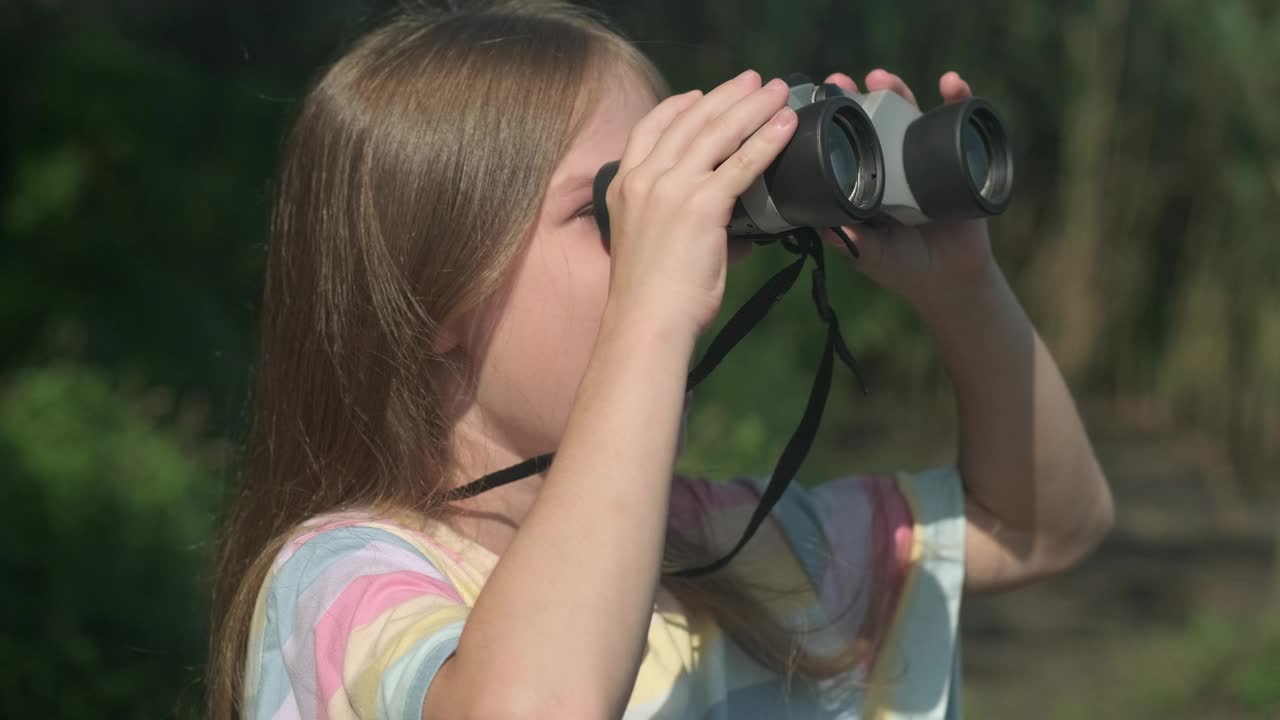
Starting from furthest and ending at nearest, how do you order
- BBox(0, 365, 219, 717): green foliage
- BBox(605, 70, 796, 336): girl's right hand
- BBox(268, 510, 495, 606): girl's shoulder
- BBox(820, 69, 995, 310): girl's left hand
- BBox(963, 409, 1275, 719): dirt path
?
BBox(963, 409, 1275, 719): dirt path
BBox(0, 365, 219, 717): green foliage
BBox(820, 69, 995, 310): girl's left hand
BBox(268, 510, 495, 606): girl's shoulder
BBox(605, 70, 796, 336): girl's right hand

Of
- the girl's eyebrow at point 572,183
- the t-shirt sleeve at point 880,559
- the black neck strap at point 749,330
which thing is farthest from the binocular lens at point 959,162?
the t-shirt sleeve at point 880,559

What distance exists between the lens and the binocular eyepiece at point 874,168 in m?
1.37

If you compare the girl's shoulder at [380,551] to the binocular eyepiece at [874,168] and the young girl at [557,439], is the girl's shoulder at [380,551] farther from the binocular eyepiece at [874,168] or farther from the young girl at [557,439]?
the binocular eyepiece at [874,168]

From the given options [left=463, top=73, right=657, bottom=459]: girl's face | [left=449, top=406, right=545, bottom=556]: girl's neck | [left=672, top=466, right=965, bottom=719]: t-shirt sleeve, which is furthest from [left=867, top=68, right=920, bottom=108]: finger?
[left=449, top=406, right=545, bottom=556]: girl's neck

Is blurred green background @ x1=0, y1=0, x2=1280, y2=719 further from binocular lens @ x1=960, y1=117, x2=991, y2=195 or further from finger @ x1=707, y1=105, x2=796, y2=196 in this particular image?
finger @ x1=707, y1=105, x2=796, y2=196

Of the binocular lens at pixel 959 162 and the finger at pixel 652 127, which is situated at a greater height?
the finger at pixel 652 127

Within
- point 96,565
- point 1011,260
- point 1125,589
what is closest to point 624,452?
point 96,565

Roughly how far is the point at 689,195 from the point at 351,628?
1.58ft

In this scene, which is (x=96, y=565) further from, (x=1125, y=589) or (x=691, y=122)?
(x=1125, y=589)

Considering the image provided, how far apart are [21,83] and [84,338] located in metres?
1.13

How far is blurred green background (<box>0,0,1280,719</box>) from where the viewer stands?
426 centimetres

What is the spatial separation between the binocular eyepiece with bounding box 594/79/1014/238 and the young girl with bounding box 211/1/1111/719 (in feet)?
0.16

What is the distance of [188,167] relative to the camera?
5172 millimetres

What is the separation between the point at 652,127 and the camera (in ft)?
4.52
